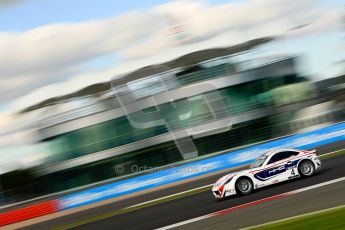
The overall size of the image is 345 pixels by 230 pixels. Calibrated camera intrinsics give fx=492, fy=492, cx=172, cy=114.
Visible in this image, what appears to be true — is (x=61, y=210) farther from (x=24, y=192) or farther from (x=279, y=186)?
(x=279, y=186)

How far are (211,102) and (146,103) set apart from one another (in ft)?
15.5

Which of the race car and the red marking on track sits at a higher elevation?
the red marking on track

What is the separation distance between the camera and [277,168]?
13.5 metres

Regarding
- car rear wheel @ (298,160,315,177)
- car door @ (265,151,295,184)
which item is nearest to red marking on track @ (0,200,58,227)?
car door @ (265,151,295,184)

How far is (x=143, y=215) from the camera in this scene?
14.6m

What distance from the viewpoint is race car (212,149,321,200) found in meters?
13.4

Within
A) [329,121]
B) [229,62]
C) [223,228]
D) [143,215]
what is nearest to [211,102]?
[229,62]

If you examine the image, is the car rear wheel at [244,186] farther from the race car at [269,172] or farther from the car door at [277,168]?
the car door at [277,168]

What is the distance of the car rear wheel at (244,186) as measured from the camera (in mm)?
13375

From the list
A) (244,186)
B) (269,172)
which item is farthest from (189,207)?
(269,172)

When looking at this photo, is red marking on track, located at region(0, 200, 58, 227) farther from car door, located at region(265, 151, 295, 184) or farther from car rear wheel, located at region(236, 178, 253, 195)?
car door, located at region(265, 151, 295, 184)

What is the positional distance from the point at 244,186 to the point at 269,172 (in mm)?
798

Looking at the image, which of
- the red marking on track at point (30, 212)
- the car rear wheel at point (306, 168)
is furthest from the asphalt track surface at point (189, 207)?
the red marking on track at point (30, 212)

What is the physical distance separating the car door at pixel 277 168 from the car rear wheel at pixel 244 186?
21.3 inches
